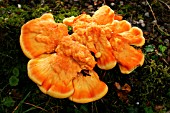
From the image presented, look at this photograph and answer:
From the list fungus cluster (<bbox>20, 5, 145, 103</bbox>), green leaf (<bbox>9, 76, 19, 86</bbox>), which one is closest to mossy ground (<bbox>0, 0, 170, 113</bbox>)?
green leaf (<bbox>9, 76, 19, 86</bbox>)

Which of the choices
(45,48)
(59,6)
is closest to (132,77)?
(45,48)

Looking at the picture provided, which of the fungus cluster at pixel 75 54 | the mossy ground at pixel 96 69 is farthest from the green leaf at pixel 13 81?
the fungus cluster at pixel 75 54

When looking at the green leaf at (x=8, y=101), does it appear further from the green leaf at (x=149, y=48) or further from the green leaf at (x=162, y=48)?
the green leaf at (x=162, y=48)

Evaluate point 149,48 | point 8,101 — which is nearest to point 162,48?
Result: point 149,48

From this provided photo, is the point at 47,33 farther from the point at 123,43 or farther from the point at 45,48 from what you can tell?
the point at 123,43

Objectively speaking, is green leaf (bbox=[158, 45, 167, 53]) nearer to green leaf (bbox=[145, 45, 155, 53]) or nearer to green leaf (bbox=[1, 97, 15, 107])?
green leaf (bbox=[145, 45, 155, 53])

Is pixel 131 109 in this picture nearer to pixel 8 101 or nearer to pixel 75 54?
pixel 75 54
